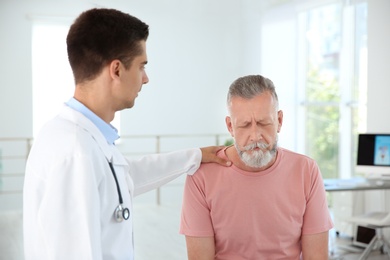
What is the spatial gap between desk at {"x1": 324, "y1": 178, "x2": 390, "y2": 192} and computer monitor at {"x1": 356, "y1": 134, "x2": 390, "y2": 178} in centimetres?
12

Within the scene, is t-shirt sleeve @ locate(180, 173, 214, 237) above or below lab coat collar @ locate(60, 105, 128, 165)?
below

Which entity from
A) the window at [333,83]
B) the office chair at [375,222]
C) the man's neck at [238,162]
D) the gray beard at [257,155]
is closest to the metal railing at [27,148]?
the window at [333,83]

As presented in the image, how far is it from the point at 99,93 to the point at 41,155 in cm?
19

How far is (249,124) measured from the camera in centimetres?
175

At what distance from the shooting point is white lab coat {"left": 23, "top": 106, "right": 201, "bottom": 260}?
3.75 feet

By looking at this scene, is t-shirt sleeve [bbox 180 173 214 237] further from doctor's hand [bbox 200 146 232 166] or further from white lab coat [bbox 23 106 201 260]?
white lab coat [bbox 23 106 201 260]

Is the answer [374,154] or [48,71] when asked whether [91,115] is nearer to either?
[374,154]

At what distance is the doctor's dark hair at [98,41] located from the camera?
1250mm

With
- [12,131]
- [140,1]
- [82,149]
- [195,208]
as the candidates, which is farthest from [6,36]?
[82,149]

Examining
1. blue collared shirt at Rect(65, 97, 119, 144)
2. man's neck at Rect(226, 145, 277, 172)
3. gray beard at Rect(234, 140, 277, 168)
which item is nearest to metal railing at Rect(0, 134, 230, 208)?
man's neck at Rect(226, 145, 277, 172)

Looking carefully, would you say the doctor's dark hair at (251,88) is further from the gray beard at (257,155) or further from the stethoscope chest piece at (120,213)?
the stethoscope chest piece at (120,213)

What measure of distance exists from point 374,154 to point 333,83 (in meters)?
2.26

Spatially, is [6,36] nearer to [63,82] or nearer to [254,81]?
[63,82]

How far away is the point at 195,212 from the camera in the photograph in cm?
181
